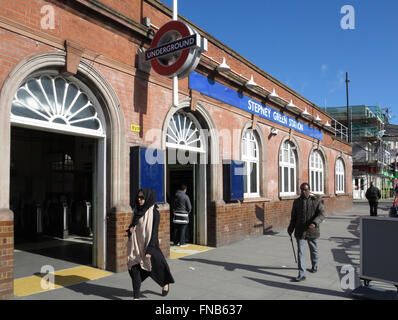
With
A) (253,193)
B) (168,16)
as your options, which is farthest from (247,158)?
(168,16)

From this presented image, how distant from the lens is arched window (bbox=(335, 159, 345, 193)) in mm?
22859

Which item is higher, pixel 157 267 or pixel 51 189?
pixel 51 189

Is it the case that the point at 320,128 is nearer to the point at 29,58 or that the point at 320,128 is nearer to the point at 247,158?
the point at 247,158

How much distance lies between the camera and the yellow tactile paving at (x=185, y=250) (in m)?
8.48

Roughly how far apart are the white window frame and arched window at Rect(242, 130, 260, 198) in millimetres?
11896

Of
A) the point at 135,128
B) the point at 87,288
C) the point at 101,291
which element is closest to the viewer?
the point at 101,291

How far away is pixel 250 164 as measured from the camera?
40.2 feet

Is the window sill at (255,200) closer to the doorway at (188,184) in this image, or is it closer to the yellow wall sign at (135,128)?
the doorway at (188,184)

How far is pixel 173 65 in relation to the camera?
743 centimetres

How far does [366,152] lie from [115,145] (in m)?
41.1

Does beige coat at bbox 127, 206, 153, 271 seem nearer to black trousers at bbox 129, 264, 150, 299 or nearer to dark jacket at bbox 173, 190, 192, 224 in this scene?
black trousers at bbox 129, 264, 150, 299

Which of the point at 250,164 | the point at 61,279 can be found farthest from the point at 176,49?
the point at 250,164

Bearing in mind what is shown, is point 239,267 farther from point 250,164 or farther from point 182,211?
point 250,164

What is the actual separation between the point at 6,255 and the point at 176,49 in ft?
15.4
